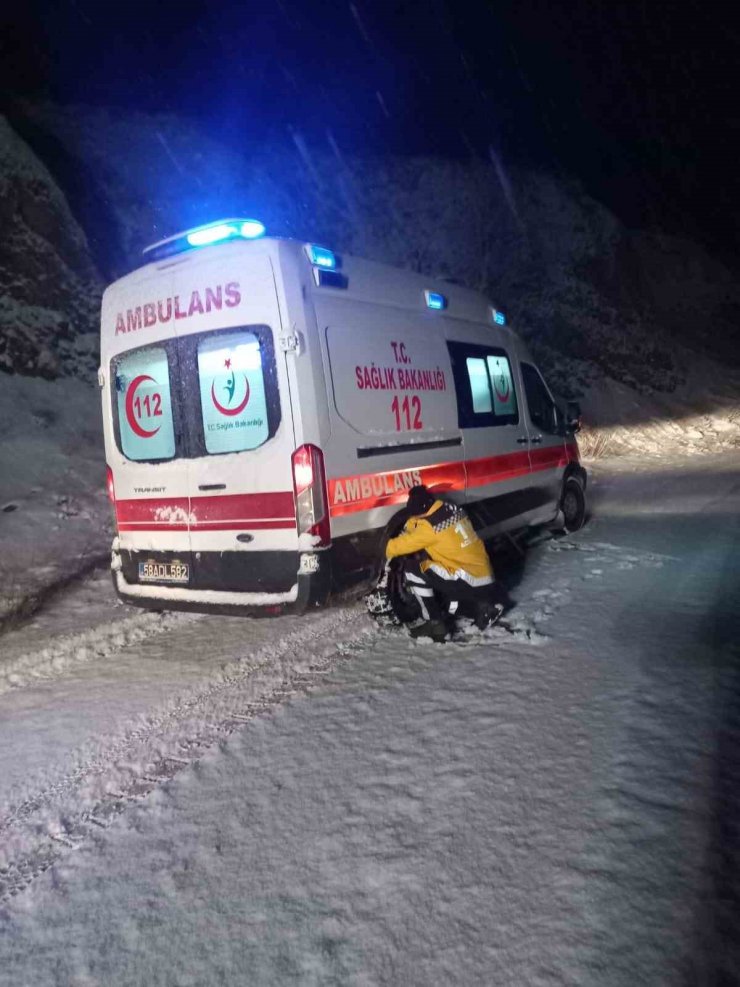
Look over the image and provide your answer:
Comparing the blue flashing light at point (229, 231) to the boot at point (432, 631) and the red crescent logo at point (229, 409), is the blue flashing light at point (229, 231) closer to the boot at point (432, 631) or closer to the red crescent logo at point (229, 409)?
the red crescent logo at point (229, 409)

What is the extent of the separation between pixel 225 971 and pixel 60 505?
25.6 ft

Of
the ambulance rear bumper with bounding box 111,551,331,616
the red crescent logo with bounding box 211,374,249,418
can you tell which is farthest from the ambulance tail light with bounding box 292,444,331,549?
the red crescent logo with bounding box 211,374,249,418

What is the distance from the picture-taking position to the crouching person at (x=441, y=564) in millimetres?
4695

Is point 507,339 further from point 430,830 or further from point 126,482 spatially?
point 430,830

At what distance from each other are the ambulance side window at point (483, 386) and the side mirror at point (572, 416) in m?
1.22

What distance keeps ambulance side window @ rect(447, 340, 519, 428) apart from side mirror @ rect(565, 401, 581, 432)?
48.1 inches

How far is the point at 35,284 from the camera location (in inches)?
471

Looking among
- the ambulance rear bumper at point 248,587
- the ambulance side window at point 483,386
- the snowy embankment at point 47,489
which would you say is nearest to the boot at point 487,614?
the ambulance rear bumper at point 248,587

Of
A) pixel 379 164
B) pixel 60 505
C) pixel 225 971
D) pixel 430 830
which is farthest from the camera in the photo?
pixel 379 164

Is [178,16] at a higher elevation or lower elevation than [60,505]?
higher

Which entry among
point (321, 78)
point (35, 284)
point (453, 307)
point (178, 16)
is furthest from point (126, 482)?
point (321, 78)

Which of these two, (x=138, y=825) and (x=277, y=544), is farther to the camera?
(x=277, y=544)

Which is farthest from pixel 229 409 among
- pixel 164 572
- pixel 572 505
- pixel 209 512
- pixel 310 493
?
pixel 572 505

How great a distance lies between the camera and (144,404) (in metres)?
5.02
